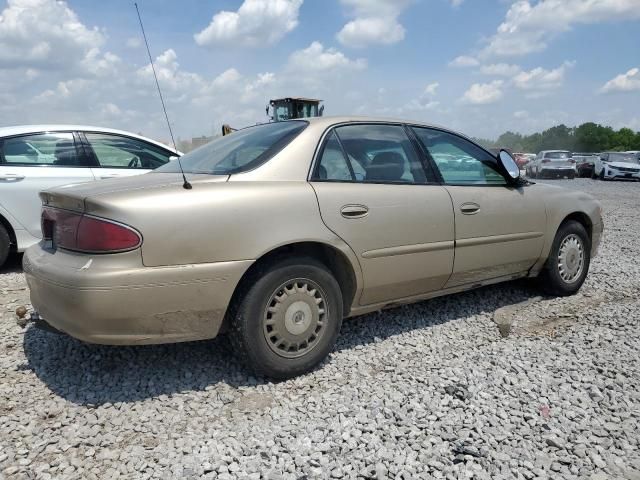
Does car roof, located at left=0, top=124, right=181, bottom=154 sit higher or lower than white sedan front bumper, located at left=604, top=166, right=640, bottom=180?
higher

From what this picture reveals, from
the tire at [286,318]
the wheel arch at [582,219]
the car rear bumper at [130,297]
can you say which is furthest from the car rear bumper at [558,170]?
the car rear bumper at [130,297]

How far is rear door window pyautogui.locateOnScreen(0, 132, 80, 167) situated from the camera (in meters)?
5.22

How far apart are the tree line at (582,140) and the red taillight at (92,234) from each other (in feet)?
183

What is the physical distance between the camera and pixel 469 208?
3658mm

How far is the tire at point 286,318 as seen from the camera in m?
2.74

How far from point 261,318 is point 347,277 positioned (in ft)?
2.13

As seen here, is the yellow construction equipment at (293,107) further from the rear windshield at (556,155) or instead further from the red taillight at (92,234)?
the red taillight at (92,234)

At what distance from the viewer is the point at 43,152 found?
5.38 m

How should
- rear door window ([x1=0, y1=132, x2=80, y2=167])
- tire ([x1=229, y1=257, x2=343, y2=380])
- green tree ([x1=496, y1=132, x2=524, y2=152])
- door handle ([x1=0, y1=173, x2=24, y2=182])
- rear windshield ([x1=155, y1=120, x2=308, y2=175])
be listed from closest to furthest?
1. tire ([x1=229, y1=257, x2=343, y2=380])
2. rear windshield ([x1=155, y1=120, x2=308, y2=175])
3. door handle ([x1=0, y1=173, x2=24, y2=182])
4. rear door window ([x1=0, y1=132, x2=80, y2=167])
5. green tree ([x1=496, y1=132, x2=524, y2=152])

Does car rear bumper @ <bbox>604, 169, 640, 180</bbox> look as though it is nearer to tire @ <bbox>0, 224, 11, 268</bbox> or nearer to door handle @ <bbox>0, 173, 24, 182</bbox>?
door handle @ <bbox>0, 173, 24, 182</bbox>

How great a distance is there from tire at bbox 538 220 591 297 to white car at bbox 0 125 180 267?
14.6 ft

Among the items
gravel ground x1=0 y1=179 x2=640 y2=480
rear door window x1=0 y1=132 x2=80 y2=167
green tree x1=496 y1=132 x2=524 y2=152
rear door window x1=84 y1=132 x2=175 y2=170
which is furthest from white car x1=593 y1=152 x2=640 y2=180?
green tree x1=496 y1=132 x2=524 y2=152

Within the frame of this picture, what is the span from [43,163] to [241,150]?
126 inches

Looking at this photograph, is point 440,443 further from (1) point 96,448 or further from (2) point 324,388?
(1) point 96,448
